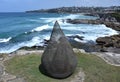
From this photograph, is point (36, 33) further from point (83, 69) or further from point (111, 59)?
point (83, 69)

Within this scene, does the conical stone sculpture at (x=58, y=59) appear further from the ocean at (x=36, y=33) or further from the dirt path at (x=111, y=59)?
the ocean at (x=36, y=33)

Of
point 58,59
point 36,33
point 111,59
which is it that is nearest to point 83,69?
point 58,59

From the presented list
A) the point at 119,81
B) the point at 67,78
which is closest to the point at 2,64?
the point at 67,78

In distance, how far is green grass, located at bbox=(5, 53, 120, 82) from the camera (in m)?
13.4

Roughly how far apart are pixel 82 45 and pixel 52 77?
1810 centimetres

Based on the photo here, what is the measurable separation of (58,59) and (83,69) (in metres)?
1.95

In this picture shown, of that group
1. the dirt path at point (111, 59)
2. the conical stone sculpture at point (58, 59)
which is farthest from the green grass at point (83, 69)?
the dirt path at point (111, 59)

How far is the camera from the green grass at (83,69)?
13352 mm

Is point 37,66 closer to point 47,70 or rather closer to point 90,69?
point 47,70

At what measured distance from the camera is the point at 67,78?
13398mm

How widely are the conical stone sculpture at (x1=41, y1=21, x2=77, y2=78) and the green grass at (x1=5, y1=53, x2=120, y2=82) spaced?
40cm

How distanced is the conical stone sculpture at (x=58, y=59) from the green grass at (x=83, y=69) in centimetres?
40

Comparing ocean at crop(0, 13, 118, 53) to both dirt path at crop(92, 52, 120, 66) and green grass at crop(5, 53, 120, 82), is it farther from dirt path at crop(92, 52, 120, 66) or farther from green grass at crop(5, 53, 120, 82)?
dirt path at crop(92, 52, 120, 66)

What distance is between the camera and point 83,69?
1430 cm
